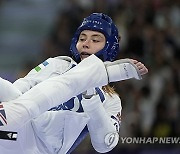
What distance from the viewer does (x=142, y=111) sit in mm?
5098

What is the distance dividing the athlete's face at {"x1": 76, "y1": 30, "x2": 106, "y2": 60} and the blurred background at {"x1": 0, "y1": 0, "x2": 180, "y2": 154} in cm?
102

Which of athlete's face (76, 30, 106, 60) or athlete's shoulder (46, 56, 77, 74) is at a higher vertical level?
athlete's face (76, 30, 106, 60)

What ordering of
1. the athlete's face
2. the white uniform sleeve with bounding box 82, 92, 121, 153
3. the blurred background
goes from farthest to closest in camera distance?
1. the blurred background
2. the athlete's face
3. the white uniform sleeve with bounding box 82, 92, 121, 153

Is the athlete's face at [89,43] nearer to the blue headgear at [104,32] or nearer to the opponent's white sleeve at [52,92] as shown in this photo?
the blue headgear at [104,32]

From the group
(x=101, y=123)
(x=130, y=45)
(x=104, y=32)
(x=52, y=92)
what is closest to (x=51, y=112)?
(x=101, y=123)

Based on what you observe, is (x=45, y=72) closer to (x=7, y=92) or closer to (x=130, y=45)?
(x=7, y=92)

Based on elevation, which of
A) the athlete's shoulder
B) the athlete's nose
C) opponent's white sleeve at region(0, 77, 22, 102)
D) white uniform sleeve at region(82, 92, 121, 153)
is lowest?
white uniform sleeve at region(82, 92, 121, 153)

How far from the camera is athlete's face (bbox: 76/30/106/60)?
10.7ft

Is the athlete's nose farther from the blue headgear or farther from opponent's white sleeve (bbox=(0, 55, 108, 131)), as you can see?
opponent's white sleeve (bbox=(0, 55, 108, 131))

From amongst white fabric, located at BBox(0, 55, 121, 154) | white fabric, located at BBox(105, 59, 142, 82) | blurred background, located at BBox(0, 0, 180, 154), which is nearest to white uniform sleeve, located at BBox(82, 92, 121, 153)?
white fabric, located at BBox(0, 55, 121, 154)

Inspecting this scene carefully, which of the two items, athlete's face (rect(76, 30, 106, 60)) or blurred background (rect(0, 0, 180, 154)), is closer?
athlete's face (rect(76, 30, 106, 60))

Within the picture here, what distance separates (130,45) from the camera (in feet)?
18.0

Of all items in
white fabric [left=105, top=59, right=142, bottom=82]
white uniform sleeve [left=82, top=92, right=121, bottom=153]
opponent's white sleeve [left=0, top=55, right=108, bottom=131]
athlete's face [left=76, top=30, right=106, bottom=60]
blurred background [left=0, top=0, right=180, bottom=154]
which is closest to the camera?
opponent's white sleeve [left=0, top=55, right=108, bottom=131]

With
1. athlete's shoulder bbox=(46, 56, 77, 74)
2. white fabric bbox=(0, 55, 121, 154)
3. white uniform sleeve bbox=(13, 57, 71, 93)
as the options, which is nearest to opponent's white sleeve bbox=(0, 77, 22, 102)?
white fabric bbox=(0, 55, 121, 154)
